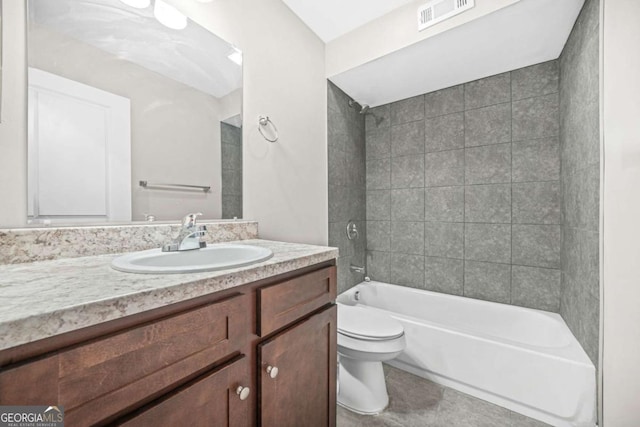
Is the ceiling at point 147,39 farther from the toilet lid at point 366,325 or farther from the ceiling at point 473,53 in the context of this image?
the toilet lid at point 366,325

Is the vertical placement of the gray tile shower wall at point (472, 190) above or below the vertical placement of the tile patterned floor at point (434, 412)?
above

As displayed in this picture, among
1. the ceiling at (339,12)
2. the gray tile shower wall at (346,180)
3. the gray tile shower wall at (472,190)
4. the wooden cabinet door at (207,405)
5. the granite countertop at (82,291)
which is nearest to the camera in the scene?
the granite countertop at (82,291)

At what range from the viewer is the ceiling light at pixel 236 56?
53.7 inches

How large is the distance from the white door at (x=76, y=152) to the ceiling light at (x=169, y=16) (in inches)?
16.4

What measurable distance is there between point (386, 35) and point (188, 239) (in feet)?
5.99

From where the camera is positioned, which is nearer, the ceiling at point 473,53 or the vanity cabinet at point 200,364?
the vanity cabinet at point 200,364

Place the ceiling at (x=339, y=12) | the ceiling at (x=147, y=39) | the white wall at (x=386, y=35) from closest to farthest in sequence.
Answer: the ceiling at (x=147, y=39)
the white wall at (x=386, y=35)
the ceiling at (x=339, y=12)

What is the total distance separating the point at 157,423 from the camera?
487 mm

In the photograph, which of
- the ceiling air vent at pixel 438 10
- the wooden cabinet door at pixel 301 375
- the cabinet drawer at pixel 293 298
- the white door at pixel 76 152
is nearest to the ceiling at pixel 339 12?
the ceiling air vent at pixel 438 10

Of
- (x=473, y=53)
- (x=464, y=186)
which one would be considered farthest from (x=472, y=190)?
(x=473, y=53)

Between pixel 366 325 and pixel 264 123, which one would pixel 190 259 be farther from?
pixel 366 325

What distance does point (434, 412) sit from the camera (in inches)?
57.2

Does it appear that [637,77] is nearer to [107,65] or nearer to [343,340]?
[343,340]

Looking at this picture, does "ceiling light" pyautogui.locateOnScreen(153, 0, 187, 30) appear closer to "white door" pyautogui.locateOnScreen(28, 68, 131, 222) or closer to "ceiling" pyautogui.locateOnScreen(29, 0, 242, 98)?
"ceiling" pyautogui.locateOnScreen(29, 0, 242, 98)
